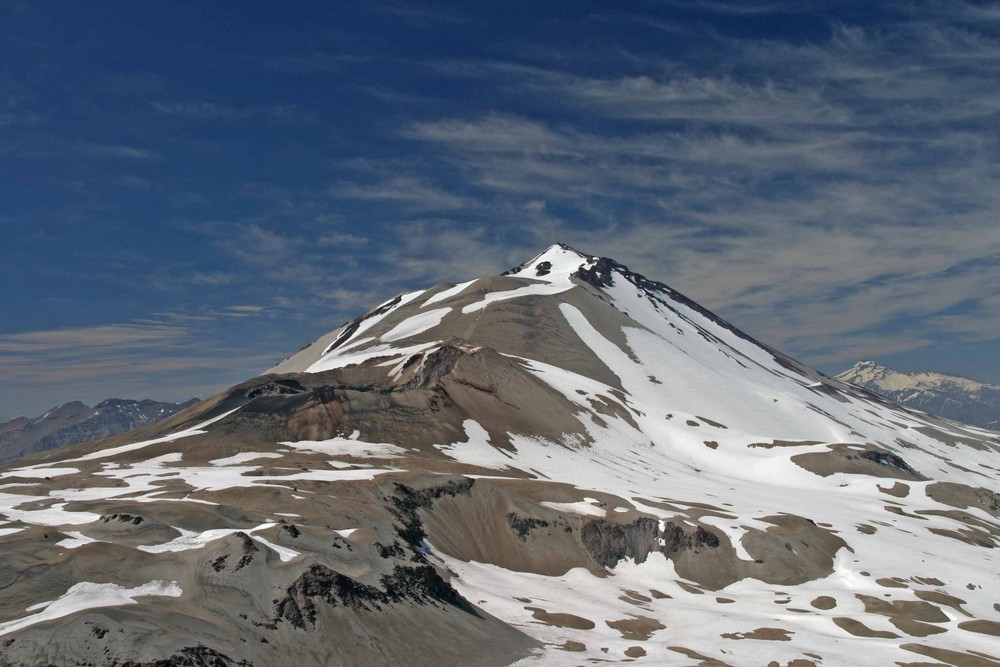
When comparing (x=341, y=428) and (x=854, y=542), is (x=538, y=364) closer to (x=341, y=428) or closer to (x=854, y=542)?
(x=341, y=428)

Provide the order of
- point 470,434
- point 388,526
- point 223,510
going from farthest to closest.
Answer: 1. point 470,434
2. point 388,526
3. point 223,510

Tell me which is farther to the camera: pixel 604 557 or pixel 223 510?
pixel 604 557

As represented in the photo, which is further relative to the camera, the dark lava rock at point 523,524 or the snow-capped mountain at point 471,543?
the dark lava rock at point 523,524

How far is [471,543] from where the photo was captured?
8856 centimetres

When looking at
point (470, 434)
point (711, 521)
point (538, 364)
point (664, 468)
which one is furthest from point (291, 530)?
Result: point (538, 364)

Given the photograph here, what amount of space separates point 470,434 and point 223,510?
71.2 metres

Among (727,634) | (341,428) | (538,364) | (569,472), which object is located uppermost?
(538,364)

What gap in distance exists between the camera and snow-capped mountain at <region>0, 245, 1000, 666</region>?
51.6m

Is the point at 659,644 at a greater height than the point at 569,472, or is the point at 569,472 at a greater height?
the point at 569,472

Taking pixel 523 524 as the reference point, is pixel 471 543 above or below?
below

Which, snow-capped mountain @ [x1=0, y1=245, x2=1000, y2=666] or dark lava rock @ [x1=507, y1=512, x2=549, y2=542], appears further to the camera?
dark lava rock @ [x1=507, y1=512, x2=549, y2=542]

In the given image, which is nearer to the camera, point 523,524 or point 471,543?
point 471,543

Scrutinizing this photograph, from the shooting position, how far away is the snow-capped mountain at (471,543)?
51562 mm

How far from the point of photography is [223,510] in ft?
225
